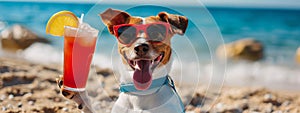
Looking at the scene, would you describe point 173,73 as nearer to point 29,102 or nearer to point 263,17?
point 29,102

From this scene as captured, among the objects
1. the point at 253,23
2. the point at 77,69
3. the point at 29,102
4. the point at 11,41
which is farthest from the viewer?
the point at 253,23

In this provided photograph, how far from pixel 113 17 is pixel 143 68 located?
0.26 metres

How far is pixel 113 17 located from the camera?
2.13 meters

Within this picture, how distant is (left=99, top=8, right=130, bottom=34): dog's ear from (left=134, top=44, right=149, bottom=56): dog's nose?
0.19 m

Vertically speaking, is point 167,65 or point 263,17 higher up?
point 263,17

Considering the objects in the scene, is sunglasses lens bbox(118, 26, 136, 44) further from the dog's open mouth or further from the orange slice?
the orange slice

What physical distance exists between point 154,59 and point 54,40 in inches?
270

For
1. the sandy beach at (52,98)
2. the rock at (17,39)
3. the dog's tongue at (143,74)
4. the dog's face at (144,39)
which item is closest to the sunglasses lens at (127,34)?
the dog's face at (144,39)

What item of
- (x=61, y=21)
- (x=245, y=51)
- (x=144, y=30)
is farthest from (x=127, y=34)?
(x=245, y=51)

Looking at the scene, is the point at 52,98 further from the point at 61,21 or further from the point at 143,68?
the point at 143,68

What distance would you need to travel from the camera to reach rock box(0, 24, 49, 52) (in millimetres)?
8016

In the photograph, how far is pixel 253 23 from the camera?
14.4 meters

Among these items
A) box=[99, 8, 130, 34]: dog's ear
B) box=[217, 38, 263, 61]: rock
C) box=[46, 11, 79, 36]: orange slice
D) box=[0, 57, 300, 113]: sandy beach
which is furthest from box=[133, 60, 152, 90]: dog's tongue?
box=[217, 38, 263, 61]: rock

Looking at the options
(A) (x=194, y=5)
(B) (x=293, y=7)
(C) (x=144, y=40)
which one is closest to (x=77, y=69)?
(C) (x=144, y=40)
